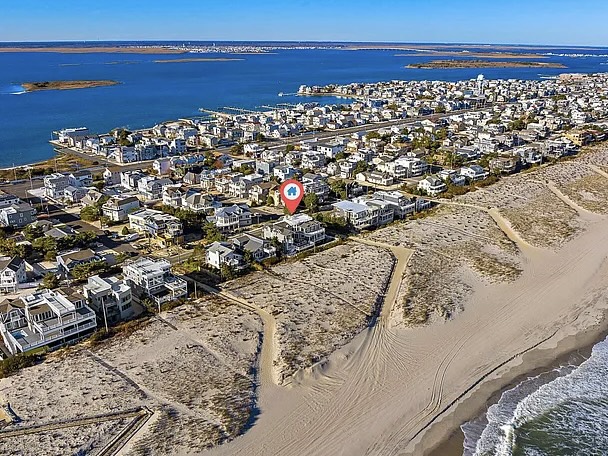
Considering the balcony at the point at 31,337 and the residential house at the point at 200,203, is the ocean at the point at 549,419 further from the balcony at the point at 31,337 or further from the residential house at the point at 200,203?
the residential house at the point at 200,203

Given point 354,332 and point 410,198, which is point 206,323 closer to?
point 354,332

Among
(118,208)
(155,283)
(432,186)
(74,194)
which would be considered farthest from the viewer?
(432,186)

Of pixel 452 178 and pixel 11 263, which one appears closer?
pixel 11 263

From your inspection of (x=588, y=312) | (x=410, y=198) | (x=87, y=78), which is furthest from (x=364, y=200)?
(x=87, y=78)

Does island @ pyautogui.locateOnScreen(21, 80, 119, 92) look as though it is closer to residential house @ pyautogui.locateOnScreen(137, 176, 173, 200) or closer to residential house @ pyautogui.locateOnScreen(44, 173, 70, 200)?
residential house @ pyautogui.locateOnScreen(44, 173, 70, 200)

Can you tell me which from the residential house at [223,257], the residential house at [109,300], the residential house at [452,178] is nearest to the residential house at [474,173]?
the residential house at [452,178]

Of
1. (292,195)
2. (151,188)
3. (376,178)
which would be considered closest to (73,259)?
(292,195)

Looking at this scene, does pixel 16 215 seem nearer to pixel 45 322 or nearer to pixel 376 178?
pixel 45 322

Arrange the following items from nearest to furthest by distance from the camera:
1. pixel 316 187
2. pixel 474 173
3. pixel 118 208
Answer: pixel 118 208 < pixel 316 187 < pixel 474 173
